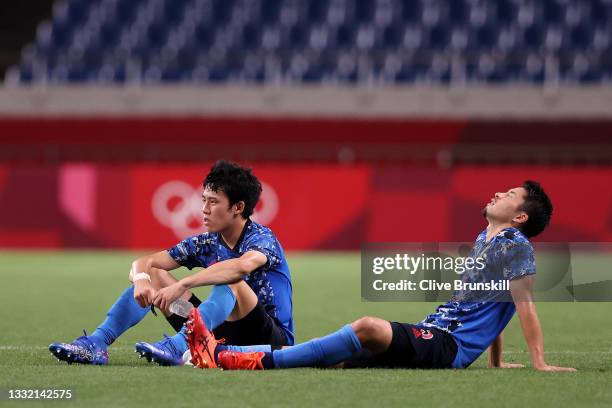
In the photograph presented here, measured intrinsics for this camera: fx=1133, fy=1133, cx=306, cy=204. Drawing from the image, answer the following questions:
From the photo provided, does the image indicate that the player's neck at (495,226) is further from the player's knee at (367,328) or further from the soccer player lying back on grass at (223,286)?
the soccer player lying back on grass at (223,286)

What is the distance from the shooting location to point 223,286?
6.31 metres

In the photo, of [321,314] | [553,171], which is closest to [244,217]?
[321,314]

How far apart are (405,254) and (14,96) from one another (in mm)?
16423

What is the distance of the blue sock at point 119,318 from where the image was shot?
6812 millimetres

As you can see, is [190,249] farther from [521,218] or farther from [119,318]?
[521,218]

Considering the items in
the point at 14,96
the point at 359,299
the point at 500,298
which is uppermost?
the point at 14,96

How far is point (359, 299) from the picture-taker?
12727 mm

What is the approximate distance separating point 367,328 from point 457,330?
1.91ft

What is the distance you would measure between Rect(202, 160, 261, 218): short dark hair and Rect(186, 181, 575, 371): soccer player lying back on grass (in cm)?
86

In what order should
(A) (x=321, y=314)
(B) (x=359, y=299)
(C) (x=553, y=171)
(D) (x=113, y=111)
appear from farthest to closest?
→ (D) (x=113, y=111) < (C) (x=553, y=171) < (B) (x=359, y=299) < (A) (x=321, y=314)

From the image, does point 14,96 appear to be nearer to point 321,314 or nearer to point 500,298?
point 321,314

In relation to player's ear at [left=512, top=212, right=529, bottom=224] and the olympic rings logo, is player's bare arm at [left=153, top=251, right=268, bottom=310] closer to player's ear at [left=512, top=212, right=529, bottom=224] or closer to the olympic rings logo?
player's ear at [left=512, top=212, right=529, bottom=224]

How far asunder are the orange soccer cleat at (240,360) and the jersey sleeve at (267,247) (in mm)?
552

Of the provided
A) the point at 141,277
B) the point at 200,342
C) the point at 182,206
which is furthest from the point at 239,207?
the point at 182,206
